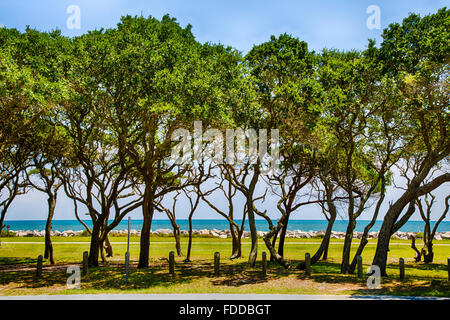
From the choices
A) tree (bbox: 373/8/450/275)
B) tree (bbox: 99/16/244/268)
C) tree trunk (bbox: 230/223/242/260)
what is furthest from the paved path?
tree trunk (bbox: 230/223/242/260)

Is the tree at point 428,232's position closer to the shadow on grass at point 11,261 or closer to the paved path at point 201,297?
the paved path at point 201,297

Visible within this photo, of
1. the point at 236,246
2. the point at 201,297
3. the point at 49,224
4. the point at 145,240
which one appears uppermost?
the point at 49,224

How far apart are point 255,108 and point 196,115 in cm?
352

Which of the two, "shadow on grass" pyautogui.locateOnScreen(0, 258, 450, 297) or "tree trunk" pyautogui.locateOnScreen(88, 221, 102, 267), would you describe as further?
"tree trunk" pyautogui.locateOnScreen(88, 221, 102, 267)

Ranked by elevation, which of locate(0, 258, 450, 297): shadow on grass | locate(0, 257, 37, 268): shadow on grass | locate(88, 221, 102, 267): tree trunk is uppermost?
locate(88, 221, 102, 267): tree trunk

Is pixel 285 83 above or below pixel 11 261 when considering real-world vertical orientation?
A: above

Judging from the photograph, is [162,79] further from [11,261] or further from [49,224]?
[11,261]

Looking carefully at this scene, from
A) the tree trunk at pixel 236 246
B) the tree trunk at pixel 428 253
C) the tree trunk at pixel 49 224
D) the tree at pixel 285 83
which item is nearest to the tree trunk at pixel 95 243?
the tree trunk at pixel 49 224

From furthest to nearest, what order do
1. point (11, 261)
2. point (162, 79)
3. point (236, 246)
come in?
1. point (236, 246)
2. point (11, 261)
3. point (162, 79)

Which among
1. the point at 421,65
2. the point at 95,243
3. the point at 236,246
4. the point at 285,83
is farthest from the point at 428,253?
the point at 95,243

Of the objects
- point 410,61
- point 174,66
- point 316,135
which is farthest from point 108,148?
point 410,61

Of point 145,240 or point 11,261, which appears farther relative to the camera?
point 11,261

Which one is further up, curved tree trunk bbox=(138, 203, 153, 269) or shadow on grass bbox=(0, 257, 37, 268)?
curved tree trunk bbox=(138, 203, 153, 269)

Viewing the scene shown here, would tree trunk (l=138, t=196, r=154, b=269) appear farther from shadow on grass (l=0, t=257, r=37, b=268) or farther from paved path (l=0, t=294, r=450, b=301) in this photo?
shadow on grass (l=0, t=257, r=37, b=268)
